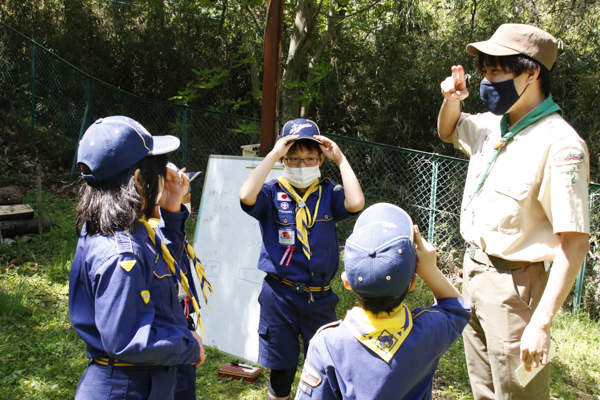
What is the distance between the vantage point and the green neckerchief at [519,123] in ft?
6.81

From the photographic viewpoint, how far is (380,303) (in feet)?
4.69

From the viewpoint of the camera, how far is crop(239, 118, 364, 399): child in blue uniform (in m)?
2.48

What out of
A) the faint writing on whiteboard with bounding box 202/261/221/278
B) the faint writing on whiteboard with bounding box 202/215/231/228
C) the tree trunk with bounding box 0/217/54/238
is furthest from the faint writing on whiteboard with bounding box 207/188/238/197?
the tree trunk with bounding box 0/217/54/238

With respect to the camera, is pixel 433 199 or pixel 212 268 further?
pixel 433 199

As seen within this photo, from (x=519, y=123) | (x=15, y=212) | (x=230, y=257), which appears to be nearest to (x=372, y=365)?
(x=519, y=123)

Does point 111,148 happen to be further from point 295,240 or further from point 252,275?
point 252,275

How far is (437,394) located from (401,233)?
2264 mm

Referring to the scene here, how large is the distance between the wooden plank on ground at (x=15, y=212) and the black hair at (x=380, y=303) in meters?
5.65

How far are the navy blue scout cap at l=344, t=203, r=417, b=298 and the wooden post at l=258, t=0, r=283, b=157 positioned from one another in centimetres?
240

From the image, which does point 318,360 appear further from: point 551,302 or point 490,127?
point 490,127

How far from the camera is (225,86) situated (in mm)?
8305

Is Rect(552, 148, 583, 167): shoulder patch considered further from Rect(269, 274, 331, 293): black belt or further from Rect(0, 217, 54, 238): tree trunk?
Rect(0, 217, 54, 238): tree trunk

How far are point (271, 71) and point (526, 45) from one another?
2.08 metres

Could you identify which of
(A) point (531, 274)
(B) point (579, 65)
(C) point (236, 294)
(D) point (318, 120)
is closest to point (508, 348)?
(A) point (531, 274)
